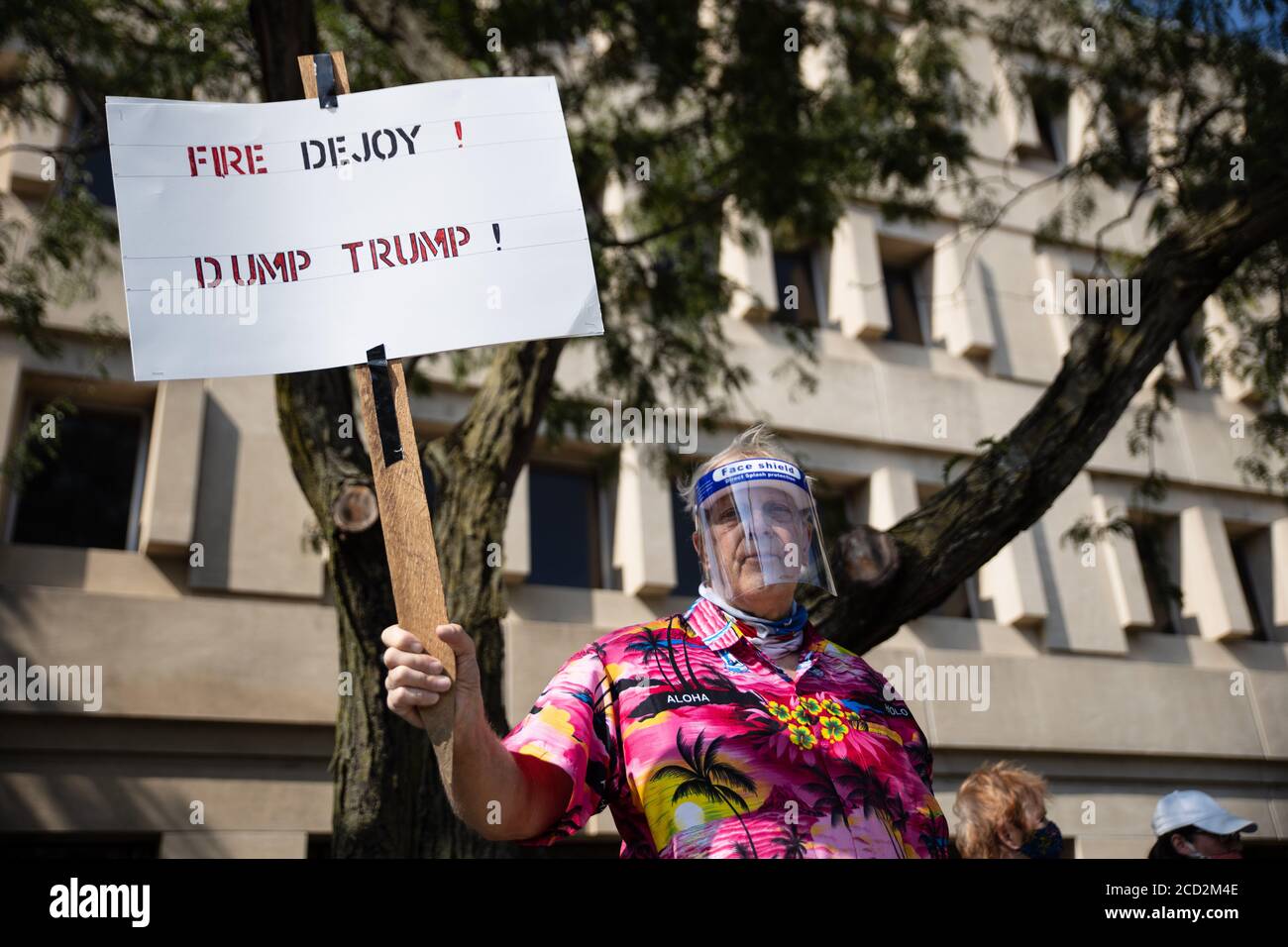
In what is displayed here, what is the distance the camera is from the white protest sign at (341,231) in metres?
2.18

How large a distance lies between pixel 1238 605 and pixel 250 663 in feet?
35.3

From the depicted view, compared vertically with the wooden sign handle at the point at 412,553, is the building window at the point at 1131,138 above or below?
above

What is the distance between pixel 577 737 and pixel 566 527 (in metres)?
9.09

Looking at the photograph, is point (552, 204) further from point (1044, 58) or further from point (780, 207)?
point (1044, 58)

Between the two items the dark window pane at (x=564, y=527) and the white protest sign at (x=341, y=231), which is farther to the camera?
the dark window pane at (x=564, y=527)

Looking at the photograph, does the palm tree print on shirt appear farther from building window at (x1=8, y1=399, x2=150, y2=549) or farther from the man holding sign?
building window at (x1=8, y1=399, x2=150, y2=549)

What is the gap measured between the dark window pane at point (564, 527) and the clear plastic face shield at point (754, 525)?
840 centimetres

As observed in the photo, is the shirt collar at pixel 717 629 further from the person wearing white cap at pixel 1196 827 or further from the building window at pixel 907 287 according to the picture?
the building window at pixel 907 287

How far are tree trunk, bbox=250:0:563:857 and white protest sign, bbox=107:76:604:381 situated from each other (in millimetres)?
2242

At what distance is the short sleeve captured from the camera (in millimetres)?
2033

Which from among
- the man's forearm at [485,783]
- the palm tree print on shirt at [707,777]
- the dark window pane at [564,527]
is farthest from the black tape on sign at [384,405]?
the dark window pane at [564,527]

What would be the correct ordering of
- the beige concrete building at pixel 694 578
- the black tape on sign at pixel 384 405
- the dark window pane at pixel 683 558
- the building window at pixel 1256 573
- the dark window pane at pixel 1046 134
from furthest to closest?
the dark window pane at pixel 1046 134 → the building window at pixel 1256 573 → the dark window pane at pixel 683 558 → the beige concrete building at pixel 694 578 → the black tape on sign at pixel 384 405
